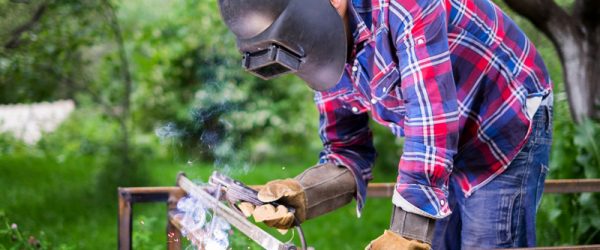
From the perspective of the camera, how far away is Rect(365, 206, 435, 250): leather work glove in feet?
6.62

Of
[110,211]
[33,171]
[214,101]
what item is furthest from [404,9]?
[33,171]

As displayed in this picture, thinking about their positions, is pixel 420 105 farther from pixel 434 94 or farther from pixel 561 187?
pixel 561 187

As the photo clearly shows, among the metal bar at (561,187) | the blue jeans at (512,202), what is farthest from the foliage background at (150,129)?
the blue jeans at (512,202)

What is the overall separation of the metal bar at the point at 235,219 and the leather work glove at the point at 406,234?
0.76 feet

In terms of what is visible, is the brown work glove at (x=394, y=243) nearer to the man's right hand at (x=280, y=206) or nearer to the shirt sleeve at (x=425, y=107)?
the shirt sleeve at (x=425, y=107)

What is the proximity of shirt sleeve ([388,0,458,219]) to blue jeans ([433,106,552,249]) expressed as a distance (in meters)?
0.52

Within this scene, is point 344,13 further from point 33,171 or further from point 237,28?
point 33,171

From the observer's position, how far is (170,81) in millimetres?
9477

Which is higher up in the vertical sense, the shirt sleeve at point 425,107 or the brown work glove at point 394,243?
the shirt sleeve at point 425,107

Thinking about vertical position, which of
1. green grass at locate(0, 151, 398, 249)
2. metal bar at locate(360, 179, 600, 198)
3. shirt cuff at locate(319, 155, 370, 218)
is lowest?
green grass at locate(0, 151, 398, 249)

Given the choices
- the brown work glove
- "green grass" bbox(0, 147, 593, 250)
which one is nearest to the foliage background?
"green grass" bbox(0, 147, 593, 250)

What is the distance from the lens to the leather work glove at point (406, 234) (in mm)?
2018

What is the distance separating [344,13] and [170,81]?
23.9ft

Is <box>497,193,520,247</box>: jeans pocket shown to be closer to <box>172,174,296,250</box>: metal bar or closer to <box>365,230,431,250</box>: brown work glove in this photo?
<box>365,230,431,250</box>: brown work glove
